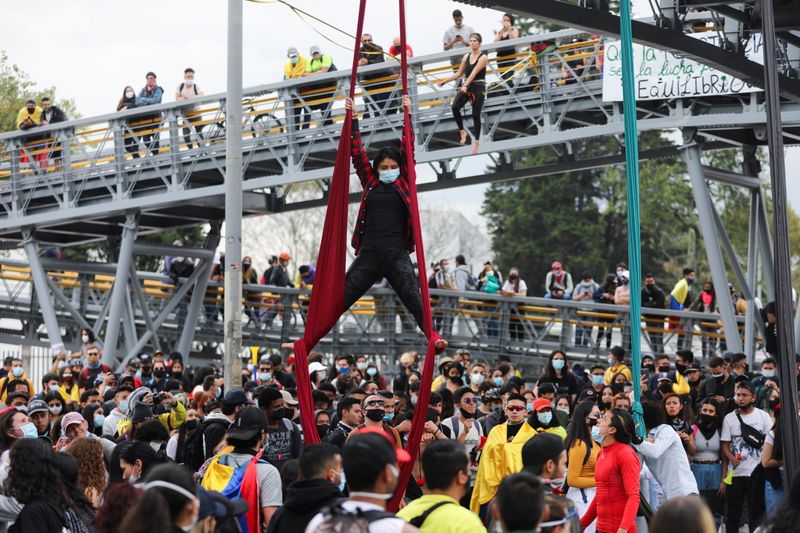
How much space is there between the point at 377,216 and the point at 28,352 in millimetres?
20033

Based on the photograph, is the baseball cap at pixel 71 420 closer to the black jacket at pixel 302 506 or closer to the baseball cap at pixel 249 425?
the baseball cap at pixel 249 425

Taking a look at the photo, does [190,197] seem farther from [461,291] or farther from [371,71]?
[461,291]

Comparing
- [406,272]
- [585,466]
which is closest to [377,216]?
[406,272]

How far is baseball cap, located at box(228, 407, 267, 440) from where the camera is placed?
8.09m

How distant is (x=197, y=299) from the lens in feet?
84.9

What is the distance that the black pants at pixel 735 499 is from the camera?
1270cm

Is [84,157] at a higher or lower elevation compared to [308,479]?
higher

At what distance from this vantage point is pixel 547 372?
50.4ft

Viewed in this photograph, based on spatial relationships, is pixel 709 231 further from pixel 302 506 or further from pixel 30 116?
pixel 302 506

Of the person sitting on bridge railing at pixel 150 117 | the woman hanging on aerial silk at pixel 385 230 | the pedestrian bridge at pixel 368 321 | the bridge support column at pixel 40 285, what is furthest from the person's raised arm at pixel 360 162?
the bridge support column at pixel 40 285

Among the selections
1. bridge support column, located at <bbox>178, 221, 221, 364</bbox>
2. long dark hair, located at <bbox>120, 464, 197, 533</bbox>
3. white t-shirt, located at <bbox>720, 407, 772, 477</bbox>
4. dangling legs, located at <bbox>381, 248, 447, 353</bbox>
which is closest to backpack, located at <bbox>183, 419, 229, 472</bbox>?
dangling legs, located at <bbox>381, 248, 447, 353</bbox>

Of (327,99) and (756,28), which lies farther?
(327,99)

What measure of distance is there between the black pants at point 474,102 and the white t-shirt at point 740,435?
27.1ft

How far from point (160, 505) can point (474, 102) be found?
1507cm
